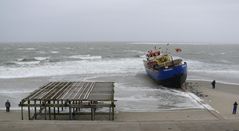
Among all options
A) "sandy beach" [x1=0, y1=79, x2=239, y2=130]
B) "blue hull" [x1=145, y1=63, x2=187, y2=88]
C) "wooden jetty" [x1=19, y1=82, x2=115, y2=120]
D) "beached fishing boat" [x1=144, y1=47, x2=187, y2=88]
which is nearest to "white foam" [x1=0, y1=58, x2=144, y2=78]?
"sandy beach" [x1=0, y1=79, x2=239, y2=130]

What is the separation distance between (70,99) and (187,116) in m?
8.53

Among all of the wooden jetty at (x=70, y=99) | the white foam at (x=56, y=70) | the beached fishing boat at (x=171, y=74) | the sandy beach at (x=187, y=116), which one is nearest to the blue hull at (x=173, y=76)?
the beached fishing boat at (x=171, y=74)

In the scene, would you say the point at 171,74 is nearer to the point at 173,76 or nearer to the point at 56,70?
the point at 173,76

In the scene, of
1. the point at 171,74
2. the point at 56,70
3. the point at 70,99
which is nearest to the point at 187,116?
Answer: the point at 70,99

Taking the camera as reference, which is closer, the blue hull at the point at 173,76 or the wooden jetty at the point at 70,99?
the wooden jetty at the point at 70,99

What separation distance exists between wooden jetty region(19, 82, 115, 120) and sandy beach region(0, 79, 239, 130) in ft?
3.97

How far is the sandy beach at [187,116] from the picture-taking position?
17.7 m

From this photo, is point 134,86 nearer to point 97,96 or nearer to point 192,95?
point 192,95

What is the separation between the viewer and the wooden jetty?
19.9 meters

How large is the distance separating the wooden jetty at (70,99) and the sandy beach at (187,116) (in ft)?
3.97

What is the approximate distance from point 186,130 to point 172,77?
2086 centimetres

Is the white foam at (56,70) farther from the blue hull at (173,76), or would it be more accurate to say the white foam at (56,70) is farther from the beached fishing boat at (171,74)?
the blue hull at (173,76)

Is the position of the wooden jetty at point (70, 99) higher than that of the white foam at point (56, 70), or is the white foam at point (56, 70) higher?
the wooden jetty at point (70, 99)

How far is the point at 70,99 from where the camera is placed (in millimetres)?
19938
